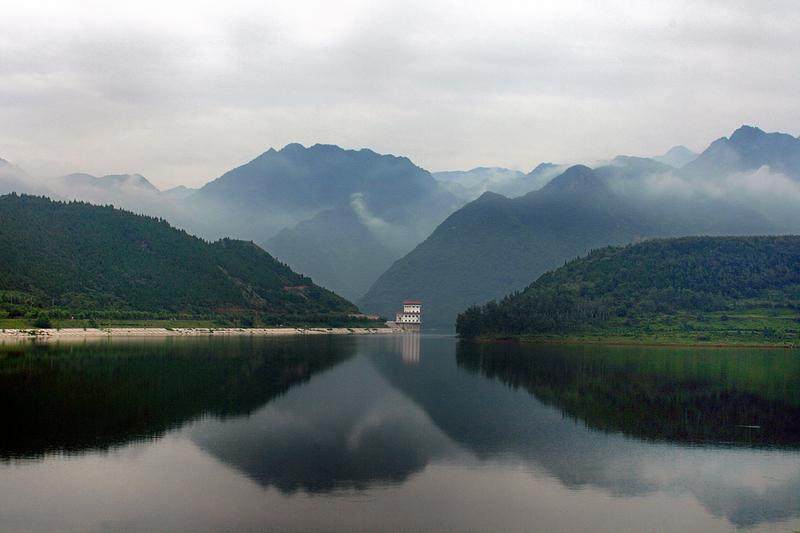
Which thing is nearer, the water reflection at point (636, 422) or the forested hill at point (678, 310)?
the water reflection at point (636, 422)

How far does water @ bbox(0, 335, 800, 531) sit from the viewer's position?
33.3 meters

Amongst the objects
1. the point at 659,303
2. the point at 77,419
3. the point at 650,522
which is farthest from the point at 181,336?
the point at 650,522

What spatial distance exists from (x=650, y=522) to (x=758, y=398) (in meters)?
43.8

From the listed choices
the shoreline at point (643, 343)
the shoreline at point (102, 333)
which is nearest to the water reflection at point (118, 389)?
the shoreline at point (102, 333)

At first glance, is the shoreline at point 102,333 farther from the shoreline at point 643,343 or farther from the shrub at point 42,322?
the shoreline at point 643,343

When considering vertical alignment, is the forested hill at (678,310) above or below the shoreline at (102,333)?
above

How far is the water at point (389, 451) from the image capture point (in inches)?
1312

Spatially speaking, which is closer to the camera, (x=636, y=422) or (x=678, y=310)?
(x=636, y=422)

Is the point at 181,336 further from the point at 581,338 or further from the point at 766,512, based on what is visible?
the point at 766,512

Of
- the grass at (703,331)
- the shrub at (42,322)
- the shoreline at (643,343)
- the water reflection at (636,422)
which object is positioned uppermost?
the shrub at (42,322)

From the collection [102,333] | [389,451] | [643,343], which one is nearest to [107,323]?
[102,333]

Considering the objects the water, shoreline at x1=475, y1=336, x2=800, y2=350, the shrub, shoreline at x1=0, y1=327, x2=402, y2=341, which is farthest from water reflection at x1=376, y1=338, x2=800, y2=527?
the shrub

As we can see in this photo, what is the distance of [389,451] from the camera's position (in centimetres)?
4666

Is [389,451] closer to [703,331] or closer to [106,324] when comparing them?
[703,331]
